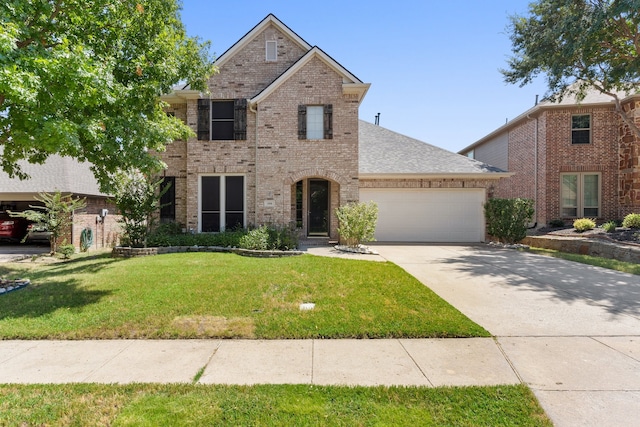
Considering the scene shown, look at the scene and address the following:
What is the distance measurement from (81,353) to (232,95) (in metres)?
11.3

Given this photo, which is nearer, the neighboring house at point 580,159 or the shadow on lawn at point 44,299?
the shadow on lawn at point 44,299

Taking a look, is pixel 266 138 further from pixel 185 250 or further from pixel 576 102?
pixel 576 102

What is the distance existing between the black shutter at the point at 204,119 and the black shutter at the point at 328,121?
4.60 meters

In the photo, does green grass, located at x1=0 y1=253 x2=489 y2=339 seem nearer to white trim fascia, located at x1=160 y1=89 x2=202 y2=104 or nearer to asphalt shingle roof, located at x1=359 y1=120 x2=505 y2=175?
asphalt shingle roof, located at x1=359 y1=120 x2=505 y2=175

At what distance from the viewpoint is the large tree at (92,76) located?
521cm

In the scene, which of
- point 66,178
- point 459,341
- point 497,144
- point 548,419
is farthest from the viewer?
point 497,144

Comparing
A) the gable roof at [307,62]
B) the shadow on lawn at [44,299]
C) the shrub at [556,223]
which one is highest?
the gable roof at [307,62]

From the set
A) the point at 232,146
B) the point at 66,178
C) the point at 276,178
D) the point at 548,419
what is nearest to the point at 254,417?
the point at 548,419

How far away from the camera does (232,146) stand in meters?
13.2

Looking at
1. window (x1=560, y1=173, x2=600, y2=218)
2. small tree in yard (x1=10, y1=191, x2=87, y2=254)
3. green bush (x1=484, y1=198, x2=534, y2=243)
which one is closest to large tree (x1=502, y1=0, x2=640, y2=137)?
window (x1=560, y1=173, x2=600, y2=218)

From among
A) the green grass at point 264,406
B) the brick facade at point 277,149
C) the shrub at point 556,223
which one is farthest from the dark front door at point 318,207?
the green grass at point 264,406

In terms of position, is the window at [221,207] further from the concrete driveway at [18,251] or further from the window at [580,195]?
the window at [580,195]

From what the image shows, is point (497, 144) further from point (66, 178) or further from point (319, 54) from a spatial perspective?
point (66, 178)

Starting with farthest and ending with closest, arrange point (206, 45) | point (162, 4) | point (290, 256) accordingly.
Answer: point (290, 256), point (206, 45), point (162, 4)
